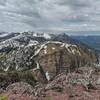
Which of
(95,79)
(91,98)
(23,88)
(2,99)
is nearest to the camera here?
(91,98)

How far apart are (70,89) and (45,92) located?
7.44 m

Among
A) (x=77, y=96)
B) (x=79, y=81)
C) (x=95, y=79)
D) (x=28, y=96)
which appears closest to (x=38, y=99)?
(x=28, y=96)

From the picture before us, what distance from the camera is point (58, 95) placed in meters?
73.8

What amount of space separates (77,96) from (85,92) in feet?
13.7

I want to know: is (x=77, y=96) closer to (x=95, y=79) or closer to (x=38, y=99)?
(x=38, y=99)

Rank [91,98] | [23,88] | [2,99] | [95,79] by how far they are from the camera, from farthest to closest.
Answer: [95,79]
[23,88]
[2,99]
[91,98]

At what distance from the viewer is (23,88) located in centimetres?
8056

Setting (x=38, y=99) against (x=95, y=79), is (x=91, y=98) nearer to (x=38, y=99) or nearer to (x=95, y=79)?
(x=38, y=99)

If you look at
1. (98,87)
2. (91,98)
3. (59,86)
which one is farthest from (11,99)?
(98,87)

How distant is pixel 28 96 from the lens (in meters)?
73.2

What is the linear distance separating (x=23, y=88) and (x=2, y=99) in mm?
8155

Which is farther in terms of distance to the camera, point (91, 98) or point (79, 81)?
point (79, 81)

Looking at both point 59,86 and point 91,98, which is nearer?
point 91,98

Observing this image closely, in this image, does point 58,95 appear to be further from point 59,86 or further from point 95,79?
point 95,79
